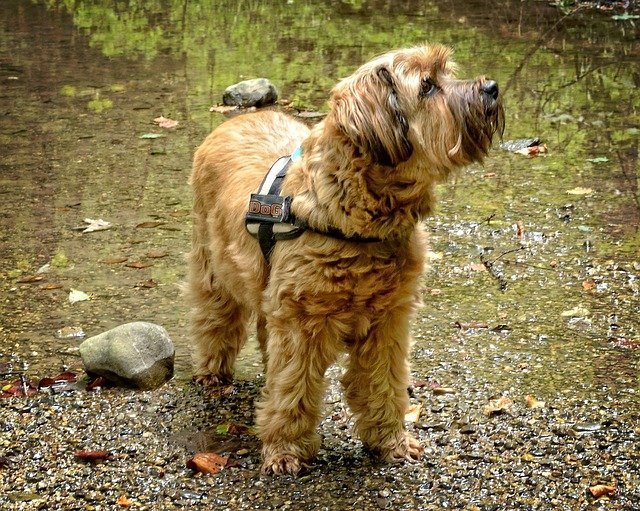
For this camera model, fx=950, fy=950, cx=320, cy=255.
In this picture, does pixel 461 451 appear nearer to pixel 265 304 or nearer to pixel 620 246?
pixel 265 304

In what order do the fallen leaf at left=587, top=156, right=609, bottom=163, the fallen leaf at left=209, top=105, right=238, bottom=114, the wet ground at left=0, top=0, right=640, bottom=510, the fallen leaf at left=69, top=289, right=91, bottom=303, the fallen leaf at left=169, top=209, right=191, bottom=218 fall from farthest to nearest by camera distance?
the fallen leaf at left=209, top=105, right=238, bottom=114 < the fallen leaf at left=587, top=156, right=609, bottom=163 < the fallen leaf at left=169, top=209, right=191, bottom=218 < the fallen leaf at left=69, top=289, right=91, bottom=303 < the wet ground at left=0, top=0, right=640, bottom=510

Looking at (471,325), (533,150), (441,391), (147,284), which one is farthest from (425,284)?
(533,150)

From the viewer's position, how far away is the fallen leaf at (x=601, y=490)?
4184 millimetres

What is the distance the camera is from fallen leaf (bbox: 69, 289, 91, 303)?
20.4ft

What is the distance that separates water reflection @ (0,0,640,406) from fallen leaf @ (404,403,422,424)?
0.39 m

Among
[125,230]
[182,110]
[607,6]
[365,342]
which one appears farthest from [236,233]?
[607,6]

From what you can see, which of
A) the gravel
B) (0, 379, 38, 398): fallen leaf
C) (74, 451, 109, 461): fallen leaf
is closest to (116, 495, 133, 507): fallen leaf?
the gravel

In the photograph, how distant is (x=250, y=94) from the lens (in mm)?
10148

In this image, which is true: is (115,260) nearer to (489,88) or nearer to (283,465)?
(283,465)

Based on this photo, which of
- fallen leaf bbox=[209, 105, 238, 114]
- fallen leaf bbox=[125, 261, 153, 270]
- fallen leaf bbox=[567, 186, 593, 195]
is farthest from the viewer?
fallen leaf bbox=[209, 105, 238, 114]

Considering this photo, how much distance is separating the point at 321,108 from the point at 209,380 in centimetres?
526

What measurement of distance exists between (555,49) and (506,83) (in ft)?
6.55

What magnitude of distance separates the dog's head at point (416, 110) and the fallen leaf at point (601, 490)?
1.56m

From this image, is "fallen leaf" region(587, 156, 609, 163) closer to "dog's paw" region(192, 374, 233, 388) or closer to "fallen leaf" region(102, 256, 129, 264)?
"fallen leaf" region(102, 256, 129, 264)
